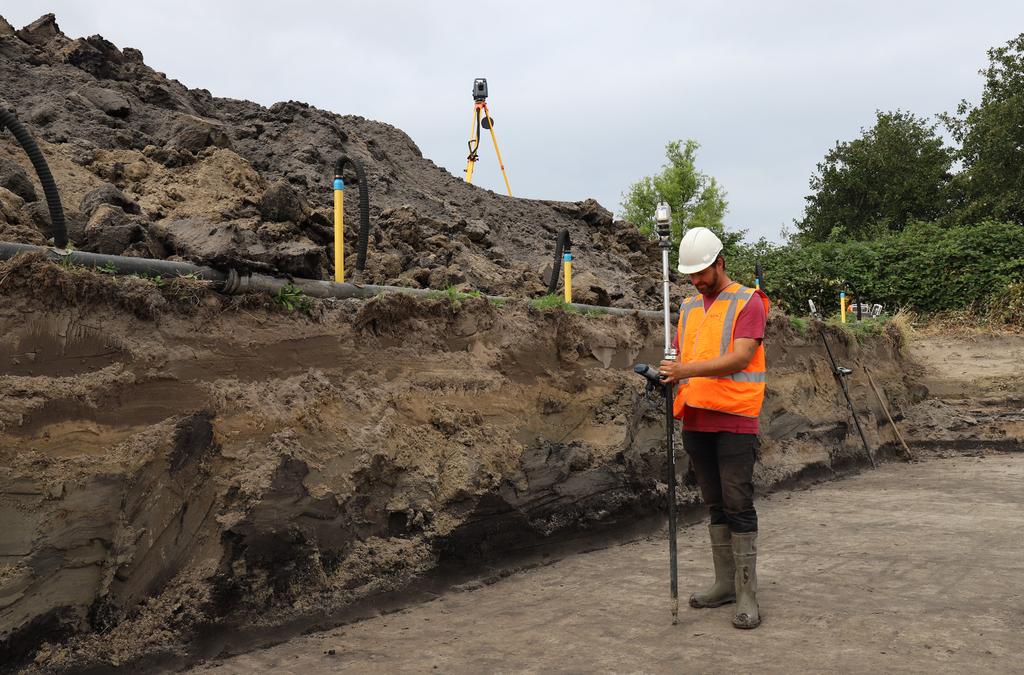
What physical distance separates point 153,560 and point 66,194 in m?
4.77

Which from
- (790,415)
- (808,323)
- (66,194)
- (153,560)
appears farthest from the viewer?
(808,323)

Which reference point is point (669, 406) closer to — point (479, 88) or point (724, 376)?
point (724, 376)

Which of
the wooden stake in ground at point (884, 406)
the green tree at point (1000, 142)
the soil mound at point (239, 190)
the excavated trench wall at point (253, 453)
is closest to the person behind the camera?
the excavated trench wall at point (253, 453)

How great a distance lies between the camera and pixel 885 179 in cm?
3372

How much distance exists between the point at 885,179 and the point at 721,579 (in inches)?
1352

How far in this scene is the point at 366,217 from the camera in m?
5.49

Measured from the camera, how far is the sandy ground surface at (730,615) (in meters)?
3.35

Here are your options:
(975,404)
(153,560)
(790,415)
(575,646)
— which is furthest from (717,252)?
(975,404)

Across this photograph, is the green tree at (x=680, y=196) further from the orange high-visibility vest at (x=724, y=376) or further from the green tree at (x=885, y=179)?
the orange high-visibility vest at (x=724, y=376)

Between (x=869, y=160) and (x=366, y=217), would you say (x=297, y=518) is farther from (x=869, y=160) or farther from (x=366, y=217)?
(x=869, y=160)

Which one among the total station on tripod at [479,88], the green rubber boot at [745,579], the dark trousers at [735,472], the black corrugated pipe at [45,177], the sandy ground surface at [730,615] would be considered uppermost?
the total station on tripod at [479,88]

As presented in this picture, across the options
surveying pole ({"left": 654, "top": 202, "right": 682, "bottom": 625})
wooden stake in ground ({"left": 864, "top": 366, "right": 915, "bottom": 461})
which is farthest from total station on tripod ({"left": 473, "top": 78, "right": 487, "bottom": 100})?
surveying pole ({"left": 654, "top": 202, "right": 682, "bottom": 625})

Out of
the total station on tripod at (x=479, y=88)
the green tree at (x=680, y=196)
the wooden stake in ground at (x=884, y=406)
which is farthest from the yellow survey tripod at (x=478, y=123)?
the green tree at (x=680, y=196)

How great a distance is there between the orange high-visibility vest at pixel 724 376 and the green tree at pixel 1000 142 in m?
27.1
